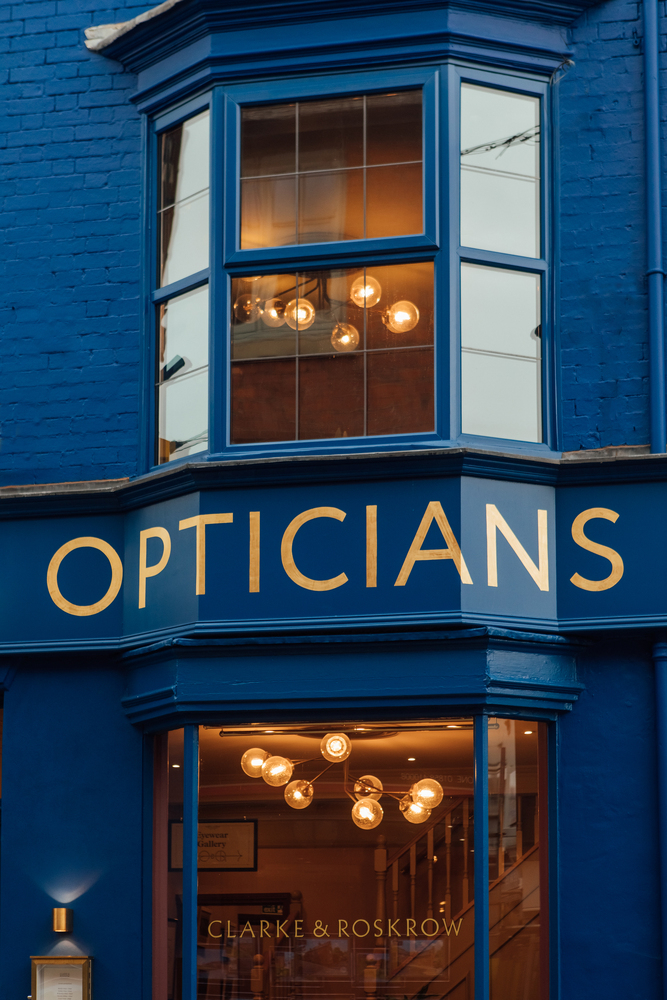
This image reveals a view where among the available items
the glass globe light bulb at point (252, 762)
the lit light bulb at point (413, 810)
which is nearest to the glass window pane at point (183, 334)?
the glass globe light bulb at point (252, 762)

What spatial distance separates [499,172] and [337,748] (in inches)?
155

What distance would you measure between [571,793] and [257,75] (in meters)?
5.19

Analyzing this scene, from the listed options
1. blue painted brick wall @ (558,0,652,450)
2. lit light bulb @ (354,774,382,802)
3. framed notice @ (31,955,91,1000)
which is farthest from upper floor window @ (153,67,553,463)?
framed notice @ (31,955,91,1000)

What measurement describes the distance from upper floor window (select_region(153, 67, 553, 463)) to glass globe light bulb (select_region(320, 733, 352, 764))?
1845 mm

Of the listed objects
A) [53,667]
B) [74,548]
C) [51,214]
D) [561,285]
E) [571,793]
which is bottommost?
[571,793]

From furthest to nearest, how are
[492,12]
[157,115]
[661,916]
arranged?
[157,115], [492,12], [661,916]

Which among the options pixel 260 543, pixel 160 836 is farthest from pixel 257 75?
pixel 160 836

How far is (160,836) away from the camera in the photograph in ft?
28.6

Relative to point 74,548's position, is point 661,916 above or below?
below

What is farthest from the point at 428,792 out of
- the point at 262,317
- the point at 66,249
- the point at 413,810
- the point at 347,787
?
the point at 66,249

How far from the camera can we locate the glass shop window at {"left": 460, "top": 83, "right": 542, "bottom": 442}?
870 centimetres

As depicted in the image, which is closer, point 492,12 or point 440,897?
point 440,897

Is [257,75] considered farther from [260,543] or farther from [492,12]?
[260,543]

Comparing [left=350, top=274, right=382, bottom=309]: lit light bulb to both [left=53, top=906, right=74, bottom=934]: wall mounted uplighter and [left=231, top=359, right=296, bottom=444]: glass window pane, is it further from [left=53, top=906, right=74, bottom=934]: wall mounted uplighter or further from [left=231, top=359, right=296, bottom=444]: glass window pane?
[left=53, top=906, right=74, bottom=934]: wall mounted uplighter
